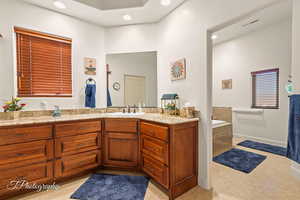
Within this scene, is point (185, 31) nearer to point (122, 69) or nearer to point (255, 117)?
point (122, 69)

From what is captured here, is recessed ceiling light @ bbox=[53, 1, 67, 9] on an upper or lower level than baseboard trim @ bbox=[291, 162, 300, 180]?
upper

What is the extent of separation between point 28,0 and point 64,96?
1.52m

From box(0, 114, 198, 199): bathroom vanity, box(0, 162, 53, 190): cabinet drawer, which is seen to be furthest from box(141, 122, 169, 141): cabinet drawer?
box(0, 162, 53, 190): cabinet drawer

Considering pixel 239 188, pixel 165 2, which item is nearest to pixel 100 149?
pixel 239 188

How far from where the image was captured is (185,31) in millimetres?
2000

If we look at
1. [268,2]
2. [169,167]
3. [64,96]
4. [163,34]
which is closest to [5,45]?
[64,96]

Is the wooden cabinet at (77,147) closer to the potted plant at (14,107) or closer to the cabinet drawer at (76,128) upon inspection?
the cabinet drawer at (76,128)

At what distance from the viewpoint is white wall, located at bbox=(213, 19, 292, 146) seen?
10.1 feet

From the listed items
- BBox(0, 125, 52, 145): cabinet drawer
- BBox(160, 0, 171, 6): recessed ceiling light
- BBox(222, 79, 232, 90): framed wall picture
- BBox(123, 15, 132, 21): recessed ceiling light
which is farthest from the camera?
BBox(222, 79, 232, 90): framed wall picture

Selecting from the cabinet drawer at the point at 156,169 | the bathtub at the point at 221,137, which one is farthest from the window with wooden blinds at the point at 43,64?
the bathtub at the point at 221,137

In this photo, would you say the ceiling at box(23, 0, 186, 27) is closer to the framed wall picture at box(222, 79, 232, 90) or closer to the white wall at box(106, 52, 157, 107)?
the white wall at box(106, 52, 157, 107)

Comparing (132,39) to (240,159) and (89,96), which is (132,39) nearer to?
(89,96)

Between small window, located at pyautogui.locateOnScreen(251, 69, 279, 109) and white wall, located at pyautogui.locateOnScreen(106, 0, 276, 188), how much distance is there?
2768 mm

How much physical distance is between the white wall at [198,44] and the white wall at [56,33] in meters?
1.34
